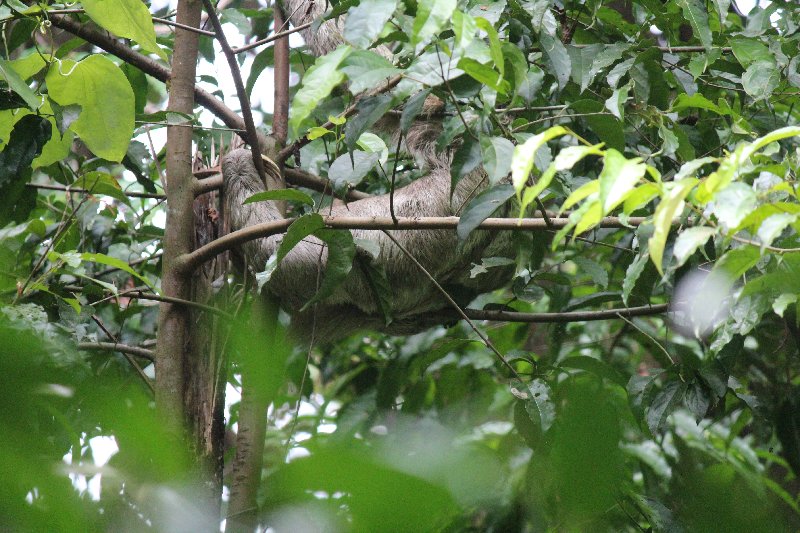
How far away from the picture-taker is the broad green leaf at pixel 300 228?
9.20ft

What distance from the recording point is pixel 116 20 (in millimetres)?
2789

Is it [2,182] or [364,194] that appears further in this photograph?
[364,194]

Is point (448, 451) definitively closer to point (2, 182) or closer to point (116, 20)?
point (116, 20)

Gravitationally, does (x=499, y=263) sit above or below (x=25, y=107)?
below

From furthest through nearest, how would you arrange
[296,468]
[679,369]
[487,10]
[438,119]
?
[438,119]
[679,369]
[487,10]
[296,468]

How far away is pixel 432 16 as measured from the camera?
6.31ft

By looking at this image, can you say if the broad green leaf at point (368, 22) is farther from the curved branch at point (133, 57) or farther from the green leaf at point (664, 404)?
the green leaf at point (664, 404)

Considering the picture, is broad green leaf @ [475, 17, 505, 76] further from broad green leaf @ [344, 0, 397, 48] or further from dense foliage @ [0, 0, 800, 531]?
broad green leaf @ [344, 0, 397, 48]

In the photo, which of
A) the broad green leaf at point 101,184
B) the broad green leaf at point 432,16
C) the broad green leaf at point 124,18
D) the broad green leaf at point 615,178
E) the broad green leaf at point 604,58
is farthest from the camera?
the broad green leaf at point 101,184

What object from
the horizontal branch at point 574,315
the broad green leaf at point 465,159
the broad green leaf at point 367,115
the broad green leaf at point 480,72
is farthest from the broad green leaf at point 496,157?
the horizontal branch at point 574,315

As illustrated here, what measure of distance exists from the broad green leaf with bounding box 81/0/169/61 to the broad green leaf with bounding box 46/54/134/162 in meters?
0.14

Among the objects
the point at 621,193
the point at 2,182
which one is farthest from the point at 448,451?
the point at 2,182

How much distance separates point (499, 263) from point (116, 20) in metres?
2.02

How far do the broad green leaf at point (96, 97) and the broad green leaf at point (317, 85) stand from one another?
3.57 feet
